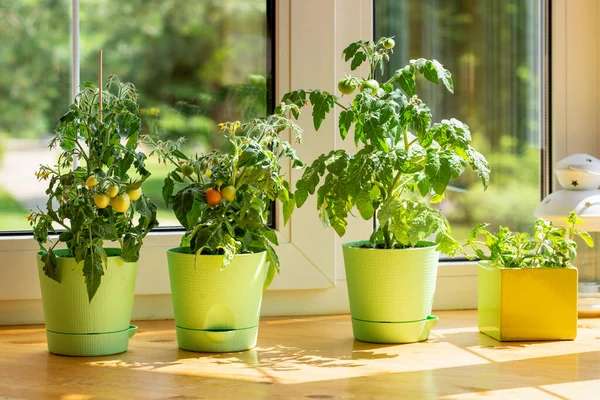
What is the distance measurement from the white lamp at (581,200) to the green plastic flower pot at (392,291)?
1.36 ft

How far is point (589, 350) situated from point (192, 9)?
135 cm

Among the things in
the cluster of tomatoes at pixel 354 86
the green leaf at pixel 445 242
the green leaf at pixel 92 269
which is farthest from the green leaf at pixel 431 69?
the green leaf at pixel 92 269

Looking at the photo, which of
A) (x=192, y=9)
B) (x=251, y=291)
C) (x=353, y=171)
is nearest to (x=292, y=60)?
(x=192, y=9)

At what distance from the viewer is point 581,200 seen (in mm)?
2256

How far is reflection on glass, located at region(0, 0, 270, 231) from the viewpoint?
7.59 feet

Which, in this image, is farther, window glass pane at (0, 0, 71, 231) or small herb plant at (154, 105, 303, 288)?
window glass pane at (0, 0, 71, 231)

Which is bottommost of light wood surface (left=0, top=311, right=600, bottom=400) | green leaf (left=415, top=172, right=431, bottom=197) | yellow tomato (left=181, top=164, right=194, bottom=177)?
light wood surface (left=0, top=311, right=600, bottom=400)

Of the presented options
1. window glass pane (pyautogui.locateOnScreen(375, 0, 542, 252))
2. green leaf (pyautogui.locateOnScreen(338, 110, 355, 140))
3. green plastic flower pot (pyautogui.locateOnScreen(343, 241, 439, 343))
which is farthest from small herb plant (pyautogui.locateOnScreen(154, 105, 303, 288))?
window glass pane (pyautogui.locateOnScreen(375, 0, 542, 252))

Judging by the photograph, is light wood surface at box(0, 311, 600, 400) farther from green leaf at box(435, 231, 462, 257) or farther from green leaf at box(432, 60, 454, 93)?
green leaf at box(432, 60, 454, 93)

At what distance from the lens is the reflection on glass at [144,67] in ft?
7.59

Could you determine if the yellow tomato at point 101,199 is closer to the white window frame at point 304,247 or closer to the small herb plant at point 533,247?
the white window frame at point 304,247

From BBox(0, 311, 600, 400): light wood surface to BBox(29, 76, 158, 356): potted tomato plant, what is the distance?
7 cm

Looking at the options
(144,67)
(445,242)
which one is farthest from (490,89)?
(144,67)

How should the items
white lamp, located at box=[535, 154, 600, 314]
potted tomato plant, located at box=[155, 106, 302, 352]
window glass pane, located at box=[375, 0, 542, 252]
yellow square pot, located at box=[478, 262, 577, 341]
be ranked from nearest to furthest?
potted tomato plant, located at box=[155, 106, 302, 352], yellow square pot, located at box=[478, 262, 577, 341], white lamp, located at box=[535, 154, 600, 314], window glass pane, located at box=[375, 0, 542, 252]
